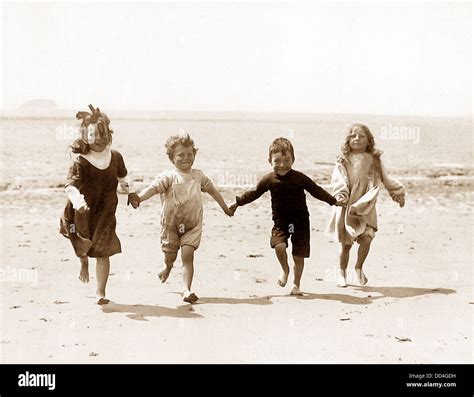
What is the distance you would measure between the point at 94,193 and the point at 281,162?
1731mm

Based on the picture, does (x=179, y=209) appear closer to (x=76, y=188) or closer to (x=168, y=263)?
(x=168, y=263)

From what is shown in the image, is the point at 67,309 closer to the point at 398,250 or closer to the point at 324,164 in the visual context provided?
the point at 398,250

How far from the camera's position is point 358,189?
7805mm

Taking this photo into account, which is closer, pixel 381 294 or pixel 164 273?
pixel 164 273

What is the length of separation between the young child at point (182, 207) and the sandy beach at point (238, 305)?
45 cm

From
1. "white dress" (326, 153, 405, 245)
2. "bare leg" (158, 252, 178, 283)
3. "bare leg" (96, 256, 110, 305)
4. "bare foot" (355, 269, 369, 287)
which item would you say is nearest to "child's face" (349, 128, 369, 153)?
"white dress" (326, 153, 405, 245)

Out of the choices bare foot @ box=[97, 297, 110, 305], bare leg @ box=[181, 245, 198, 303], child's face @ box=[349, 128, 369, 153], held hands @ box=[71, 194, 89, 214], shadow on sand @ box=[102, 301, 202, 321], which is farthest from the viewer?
child's face @ box=[349, 128, 369, 153]

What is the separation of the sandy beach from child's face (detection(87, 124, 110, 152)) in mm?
1403

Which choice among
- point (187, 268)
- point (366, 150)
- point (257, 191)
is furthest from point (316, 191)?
point (187, 268)

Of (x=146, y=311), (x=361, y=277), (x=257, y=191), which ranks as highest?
(x=257, y=191)

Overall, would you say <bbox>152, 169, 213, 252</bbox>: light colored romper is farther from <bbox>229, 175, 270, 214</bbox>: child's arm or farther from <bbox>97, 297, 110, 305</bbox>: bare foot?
<bbox>97, 297, 110, 305</bbox>: bare foot

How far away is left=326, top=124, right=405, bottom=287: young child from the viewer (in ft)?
25.4
